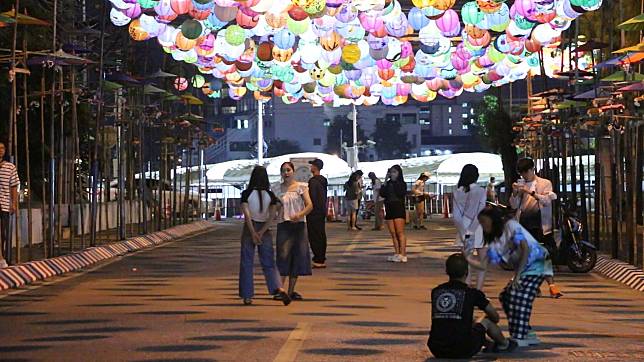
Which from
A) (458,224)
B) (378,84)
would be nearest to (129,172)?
(378,84)

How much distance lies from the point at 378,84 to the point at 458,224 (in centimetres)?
2082

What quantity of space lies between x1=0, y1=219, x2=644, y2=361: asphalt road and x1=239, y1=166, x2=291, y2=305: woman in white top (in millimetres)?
431

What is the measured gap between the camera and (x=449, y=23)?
3152cm

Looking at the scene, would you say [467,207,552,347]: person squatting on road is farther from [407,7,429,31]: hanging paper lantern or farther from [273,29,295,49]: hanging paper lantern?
[273,29,295,49]: hanging paper lantern

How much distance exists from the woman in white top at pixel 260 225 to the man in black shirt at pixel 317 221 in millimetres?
8165

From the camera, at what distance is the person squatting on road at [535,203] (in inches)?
858

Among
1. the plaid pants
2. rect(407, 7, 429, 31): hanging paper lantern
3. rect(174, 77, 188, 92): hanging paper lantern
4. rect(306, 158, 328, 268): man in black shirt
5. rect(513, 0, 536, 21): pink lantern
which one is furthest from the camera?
rect(174, 77, 188, 92): hanging paper lantern

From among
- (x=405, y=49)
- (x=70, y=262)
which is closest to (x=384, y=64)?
(x=405, y=49)

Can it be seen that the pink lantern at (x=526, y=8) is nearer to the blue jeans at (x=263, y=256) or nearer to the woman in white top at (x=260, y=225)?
the woman in white top at (x=260, y=225)

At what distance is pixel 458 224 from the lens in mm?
22125

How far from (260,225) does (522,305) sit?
6.03 meters

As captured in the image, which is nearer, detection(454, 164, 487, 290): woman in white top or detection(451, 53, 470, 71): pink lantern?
detection(454, 164, 487, 290): woman in white top

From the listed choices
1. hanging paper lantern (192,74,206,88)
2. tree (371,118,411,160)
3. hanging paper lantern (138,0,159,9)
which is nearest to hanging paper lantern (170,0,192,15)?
hanging paper lantern (138,0,159,9)

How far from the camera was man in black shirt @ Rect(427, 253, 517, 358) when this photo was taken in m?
13.4
